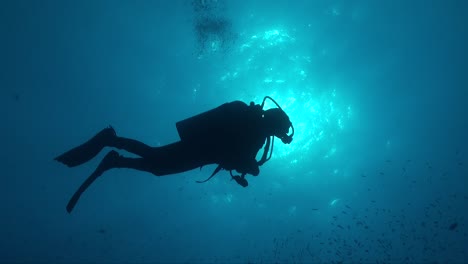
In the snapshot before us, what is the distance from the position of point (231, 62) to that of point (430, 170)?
23.6 m

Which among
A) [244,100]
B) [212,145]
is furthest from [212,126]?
[244,100]

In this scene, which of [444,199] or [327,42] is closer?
[327,42]

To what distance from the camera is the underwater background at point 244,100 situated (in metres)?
18.5

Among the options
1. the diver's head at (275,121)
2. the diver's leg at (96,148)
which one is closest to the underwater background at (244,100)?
the diver's head at (275,121)

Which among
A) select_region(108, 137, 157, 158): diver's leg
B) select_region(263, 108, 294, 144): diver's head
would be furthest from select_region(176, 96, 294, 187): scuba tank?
select_region(108, 137, 157, 158): diver's leg

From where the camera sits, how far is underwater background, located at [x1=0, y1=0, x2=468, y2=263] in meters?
18.5

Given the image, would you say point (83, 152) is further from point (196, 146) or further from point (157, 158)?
point (196, 146)

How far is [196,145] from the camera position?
4629 mm

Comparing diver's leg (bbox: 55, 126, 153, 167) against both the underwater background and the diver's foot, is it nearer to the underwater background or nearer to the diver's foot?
the diver's foot

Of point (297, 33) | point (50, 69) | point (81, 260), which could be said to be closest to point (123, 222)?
point (81, 260)

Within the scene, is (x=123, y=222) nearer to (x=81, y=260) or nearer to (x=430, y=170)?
(x=81, y=260)

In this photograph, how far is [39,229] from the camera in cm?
3650

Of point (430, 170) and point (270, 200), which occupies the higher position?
point (430, 170)

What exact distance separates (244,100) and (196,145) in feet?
51.5
